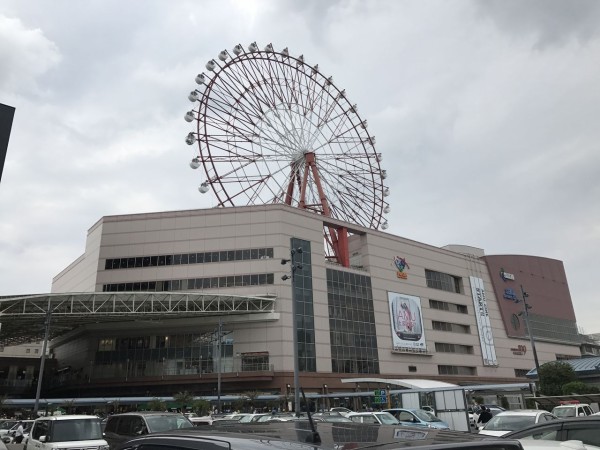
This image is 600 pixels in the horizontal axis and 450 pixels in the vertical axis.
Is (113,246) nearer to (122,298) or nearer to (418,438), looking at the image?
(122,298)

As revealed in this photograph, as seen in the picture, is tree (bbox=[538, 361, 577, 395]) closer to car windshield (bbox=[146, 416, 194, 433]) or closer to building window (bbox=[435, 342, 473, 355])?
building window (bbox=[435, 342, 473, 355])

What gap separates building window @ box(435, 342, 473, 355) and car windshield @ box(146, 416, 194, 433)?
5659 cm

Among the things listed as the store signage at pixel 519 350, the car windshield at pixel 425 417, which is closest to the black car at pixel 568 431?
the car windshield at pixel 425 417

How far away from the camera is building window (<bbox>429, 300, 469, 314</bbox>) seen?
6831 cm

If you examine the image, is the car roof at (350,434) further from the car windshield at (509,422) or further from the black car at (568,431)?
the car windshield at (509,422)

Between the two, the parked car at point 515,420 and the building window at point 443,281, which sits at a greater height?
the building window at point 443,281

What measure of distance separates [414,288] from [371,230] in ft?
32.8

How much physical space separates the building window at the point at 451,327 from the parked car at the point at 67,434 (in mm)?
58120

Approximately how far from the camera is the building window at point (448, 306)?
6831cm

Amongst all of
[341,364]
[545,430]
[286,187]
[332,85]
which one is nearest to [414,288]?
[341,364]

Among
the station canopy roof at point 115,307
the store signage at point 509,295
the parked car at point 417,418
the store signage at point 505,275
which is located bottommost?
the parked car at point 417,418

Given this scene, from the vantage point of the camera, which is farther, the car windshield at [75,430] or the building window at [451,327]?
the building window at [451,327]

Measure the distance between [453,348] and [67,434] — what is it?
61676 mm

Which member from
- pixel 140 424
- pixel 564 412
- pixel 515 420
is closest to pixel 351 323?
pixel 564 412
